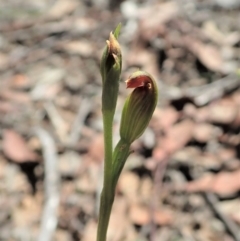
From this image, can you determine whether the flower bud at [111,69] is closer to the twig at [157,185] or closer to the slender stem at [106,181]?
the slender stem at [106,181]

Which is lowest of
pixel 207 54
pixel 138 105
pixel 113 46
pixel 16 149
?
pixel 207 54


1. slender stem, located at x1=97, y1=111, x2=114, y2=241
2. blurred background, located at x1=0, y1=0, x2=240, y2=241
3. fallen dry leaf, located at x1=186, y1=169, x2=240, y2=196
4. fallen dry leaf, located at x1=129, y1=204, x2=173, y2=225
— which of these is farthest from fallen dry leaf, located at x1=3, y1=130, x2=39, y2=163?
slender stem, located at x1=97, y1=111, x2=114, y2=241

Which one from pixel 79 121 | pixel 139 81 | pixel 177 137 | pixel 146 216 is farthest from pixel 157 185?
pixel 139 81

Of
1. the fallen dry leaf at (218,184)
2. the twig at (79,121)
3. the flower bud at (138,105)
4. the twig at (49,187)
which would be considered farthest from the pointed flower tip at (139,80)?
the twig at (79,121)

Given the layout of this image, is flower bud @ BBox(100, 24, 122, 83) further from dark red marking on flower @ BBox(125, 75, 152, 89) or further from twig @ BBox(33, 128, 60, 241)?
twig @ BBox(33, 128, 60, 241)

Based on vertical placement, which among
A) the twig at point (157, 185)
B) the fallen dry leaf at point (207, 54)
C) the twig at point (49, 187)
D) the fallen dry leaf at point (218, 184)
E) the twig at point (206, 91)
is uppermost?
the twig at point (49, 187)

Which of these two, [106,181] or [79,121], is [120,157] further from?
[79,121]

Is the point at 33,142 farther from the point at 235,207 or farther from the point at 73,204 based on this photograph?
the point at 235,207
